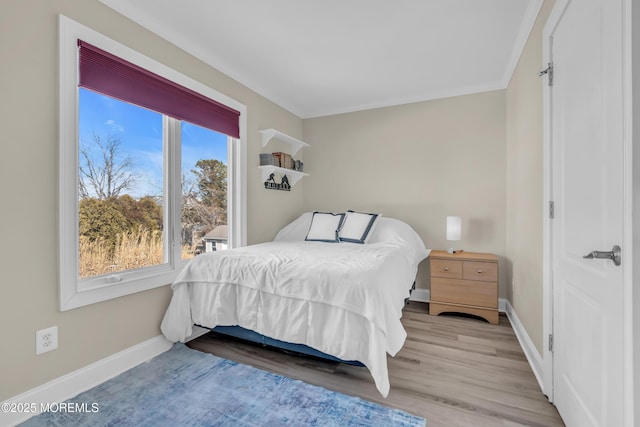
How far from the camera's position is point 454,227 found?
10.2 feet

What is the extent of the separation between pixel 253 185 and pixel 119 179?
139cm

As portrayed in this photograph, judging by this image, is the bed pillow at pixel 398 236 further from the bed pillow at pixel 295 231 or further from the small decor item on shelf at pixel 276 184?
the small decor item on shelf at pixel 276 184

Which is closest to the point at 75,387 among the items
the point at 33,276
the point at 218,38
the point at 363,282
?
the point at 33,276

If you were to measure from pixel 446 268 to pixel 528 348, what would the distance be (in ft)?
3.28

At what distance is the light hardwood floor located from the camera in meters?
1.54

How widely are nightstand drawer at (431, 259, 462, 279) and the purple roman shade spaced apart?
2.54 metres

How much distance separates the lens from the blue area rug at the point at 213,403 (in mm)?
1499

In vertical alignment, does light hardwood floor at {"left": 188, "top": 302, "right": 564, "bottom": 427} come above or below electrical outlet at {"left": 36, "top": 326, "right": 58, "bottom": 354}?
below

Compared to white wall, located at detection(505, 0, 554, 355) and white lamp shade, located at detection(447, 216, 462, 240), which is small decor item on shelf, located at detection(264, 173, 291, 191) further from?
white wall, located at detection(505, 0, 554, 355)

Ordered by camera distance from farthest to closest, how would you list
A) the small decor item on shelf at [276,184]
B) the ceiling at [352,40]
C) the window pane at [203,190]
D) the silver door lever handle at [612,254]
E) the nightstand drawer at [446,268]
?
the small decor item on shelf at [276,184]
the nightstand drawer at [446,268]
the window pane at [203,190]
the ceiling at [352,40]
the silver door lever handle at [612,254]

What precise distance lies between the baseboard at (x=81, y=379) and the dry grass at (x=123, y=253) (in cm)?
58

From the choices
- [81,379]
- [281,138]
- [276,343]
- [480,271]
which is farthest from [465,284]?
[81,379]

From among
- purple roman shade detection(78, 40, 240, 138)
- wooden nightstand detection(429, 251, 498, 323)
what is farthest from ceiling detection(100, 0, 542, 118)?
wooden nightstand detection(429, 251, 498, 323)

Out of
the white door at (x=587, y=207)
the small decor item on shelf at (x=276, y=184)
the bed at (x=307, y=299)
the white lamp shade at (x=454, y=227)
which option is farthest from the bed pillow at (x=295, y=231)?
the white door at (x=587, y=207)
